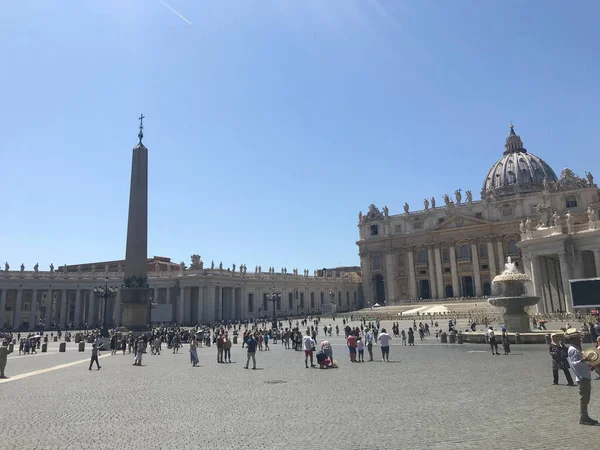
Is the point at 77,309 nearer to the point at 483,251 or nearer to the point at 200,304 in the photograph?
the point at 200,304

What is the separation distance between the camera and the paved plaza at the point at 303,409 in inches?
273

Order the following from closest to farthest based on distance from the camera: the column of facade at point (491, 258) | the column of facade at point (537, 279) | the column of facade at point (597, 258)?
the column of facade at point (597, 258), the column of facade at point (537, 279), the column of facade at point (491, 258)

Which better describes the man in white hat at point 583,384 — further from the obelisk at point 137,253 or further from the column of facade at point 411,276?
the column of facade at point 411,276

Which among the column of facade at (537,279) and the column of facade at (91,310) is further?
the column of facade at (91,310)

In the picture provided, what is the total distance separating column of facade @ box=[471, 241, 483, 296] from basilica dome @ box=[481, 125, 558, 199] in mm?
18234

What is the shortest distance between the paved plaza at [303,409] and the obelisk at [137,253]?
13014 mm

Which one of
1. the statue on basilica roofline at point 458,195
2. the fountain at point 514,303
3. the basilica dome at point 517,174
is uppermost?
the basilica dome at point 517,174

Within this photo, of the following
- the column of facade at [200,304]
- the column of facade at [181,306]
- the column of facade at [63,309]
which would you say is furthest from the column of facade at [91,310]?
the column of facade at [200,304]

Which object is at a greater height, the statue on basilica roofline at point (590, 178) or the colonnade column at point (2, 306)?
the statue on basilica roofline at point (590, 178)

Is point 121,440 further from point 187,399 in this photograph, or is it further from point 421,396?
point 421,396

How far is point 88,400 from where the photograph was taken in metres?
10.7

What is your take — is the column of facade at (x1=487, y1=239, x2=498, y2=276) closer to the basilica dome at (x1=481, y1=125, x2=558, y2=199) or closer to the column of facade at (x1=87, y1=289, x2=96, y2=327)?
the basilica dome at (x1=481, y1=125, x2=558, y2=199)

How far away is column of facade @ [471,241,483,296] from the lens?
80312 millimetres

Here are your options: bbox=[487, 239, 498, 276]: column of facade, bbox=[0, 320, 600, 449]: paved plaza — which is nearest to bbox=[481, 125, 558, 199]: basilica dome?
bbox=[487, 239, 498, 276]: column of facade
